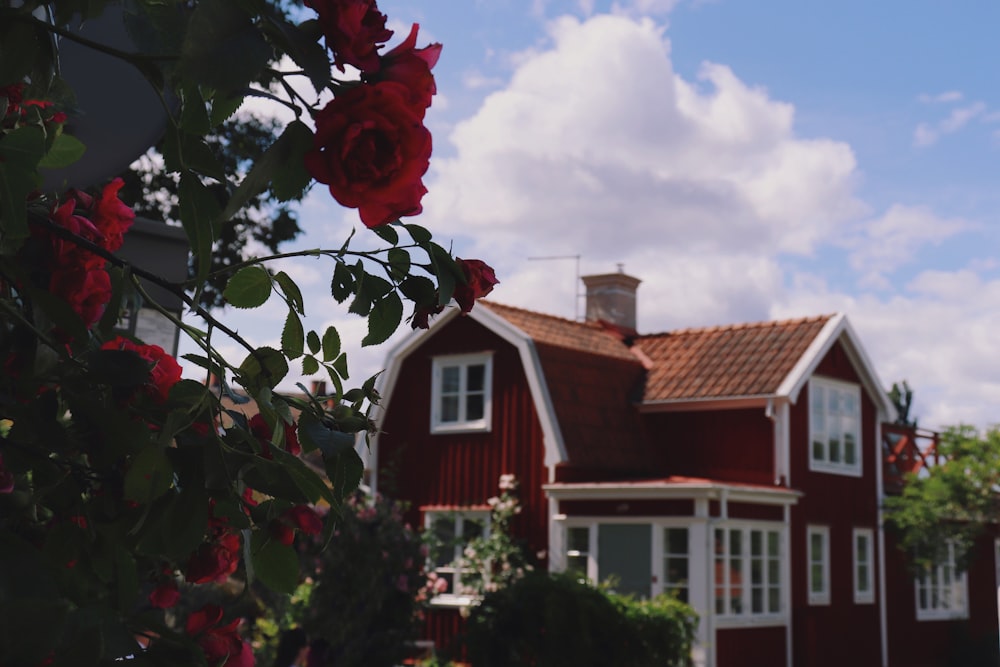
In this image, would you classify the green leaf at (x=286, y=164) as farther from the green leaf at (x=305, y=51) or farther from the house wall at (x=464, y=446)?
the house wall at (x=464, y=446)

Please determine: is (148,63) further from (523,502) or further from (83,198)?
(523,502)

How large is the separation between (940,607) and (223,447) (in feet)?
84.3

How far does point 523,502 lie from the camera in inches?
783

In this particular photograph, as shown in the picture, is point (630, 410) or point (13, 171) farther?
point (630, 410)

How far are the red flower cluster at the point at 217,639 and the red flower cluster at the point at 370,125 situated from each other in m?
0.70

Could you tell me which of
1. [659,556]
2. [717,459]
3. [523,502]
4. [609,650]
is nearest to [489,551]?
[523,502]

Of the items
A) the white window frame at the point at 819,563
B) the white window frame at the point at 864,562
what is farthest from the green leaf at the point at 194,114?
the white window frame at the point at 864,562

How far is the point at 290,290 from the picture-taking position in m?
1.83

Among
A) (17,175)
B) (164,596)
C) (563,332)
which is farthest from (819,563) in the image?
(17,175)

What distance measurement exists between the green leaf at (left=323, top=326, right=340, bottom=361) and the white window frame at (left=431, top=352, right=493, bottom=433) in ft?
61.2

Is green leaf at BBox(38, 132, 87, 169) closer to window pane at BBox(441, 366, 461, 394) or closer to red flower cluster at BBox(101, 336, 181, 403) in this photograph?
red flower cluster at BBox(101, 336, 181, 403)

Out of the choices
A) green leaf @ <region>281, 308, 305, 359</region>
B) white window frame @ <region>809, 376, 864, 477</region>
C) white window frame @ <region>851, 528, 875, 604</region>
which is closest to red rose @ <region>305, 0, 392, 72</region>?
green leaf @ <region>281, 308, 305, 359</region>

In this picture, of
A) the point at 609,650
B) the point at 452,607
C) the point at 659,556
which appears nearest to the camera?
the point at 609,650

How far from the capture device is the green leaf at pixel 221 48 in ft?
3.90
